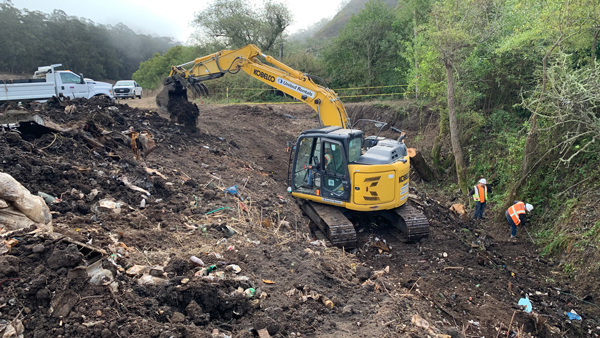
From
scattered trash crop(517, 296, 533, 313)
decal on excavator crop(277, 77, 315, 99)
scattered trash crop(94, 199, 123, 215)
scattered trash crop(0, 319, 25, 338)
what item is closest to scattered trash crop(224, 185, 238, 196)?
scattered trash crop(94, 199, 123, 215)

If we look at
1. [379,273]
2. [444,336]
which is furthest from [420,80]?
[444,336]

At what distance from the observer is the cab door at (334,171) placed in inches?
282

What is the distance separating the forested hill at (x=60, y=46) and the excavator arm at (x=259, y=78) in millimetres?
32043

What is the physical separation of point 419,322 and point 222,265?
2366 mm

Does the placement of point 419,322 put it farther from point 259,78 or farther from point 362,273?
point 259,78

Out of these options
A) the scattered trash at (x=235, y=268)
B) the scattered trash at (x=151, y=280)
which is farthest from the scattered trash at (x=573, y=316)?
the scattered trash at (x=151, y=280)

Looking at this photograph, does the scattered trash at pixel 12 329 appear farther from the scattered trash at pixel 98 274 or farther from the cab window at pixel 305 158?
the cab window at pixel 305 158

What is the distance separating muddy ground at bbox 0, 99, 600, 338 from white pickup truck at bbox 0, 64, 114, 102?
164 inches

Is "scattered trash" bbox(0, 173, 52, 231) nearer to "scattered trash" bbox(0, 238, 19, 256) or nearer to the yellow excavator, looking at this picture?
"scattered trash" bbox(0, 238, 19, 256)

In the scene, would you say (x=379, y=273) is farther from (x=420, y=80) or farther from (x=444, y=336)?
(x=420, y=80)

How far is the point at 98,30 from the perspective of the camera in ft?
148

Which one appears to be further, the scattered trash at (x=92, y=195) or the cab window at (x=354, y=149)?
the cab window at (x=354, y=149)

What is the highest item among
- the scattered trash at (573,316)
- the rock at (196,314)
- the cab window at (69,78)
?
the cab window at (69,78)

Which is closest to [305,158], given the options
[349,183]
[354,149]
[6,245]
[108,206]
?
[354,149]
